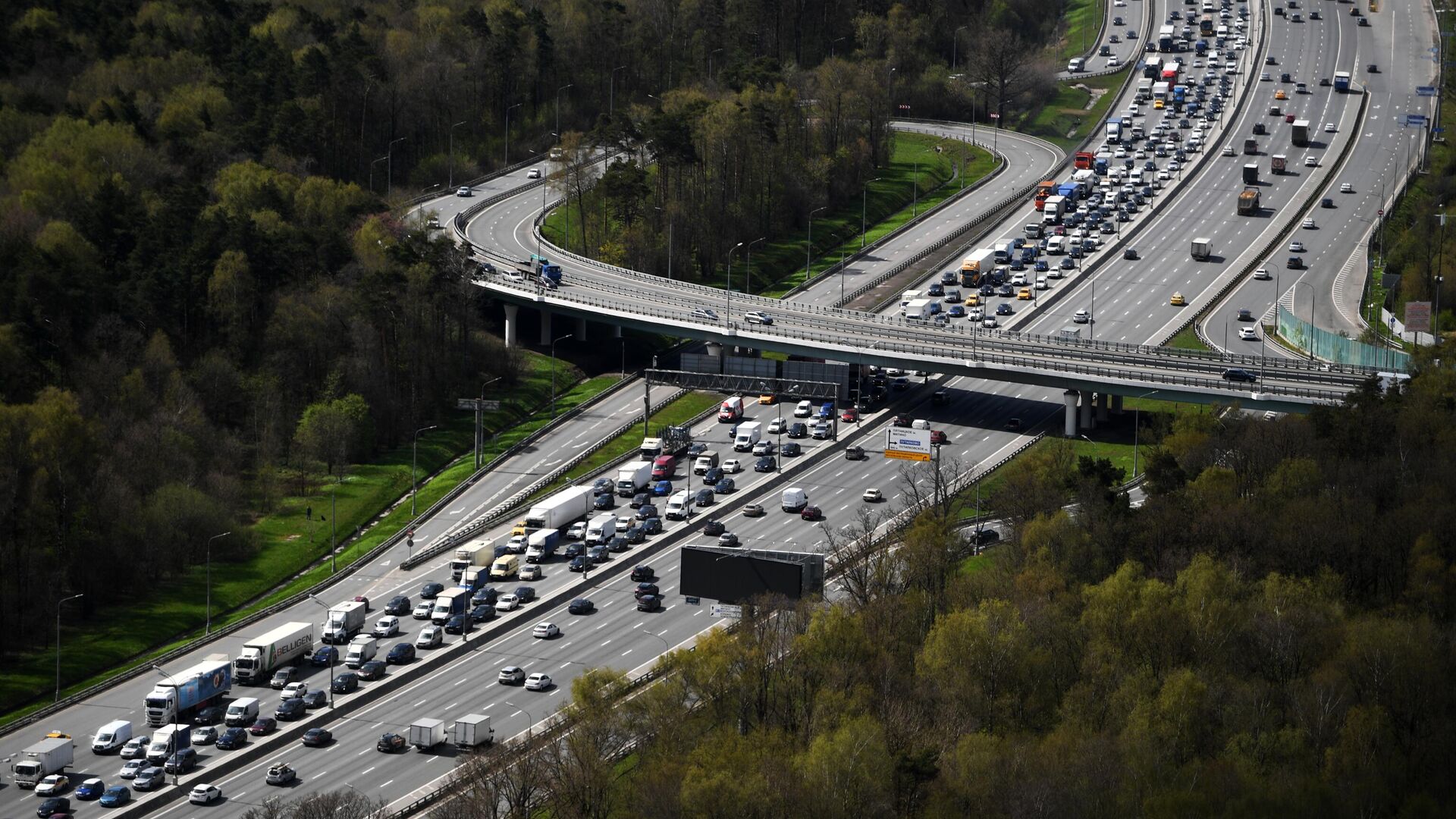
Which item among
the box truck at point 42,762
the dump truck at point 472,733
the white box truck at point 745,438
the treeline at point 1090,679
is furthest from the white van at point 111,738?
the white box truck at point 745,438

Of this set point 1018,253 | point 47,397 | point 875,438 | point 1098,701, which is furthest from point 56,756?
point 1018,253

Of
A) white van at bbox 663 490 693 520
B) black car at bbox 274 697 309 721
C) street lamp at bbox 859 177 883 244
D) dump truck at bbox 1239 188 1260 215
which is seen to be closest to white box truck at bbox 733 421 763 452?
white van at bbox 663 490 693 520

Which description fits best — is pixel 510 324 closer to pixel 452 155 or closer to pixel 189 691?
pixel 452 155

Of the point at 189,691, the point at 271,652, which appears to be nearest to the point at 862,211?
the point at 271,652

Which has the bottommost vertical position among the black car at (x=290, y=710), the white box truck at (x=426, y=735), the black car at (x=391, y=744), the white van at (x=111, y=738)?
the white van at (x=111, y=738)

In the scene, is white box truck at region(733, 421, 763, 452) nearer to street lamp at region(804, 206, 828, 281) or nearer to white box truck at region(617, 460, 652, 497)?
white box truck at region(617, 460, 652, 497)

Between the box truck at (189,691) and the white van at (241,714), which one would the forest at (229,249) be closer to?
the box truck at (189,691)

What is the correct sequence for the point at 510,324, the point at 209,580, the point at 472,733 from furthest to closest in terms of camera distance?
the point at 510,324 < the point at 209,580 < the point at 472,733
